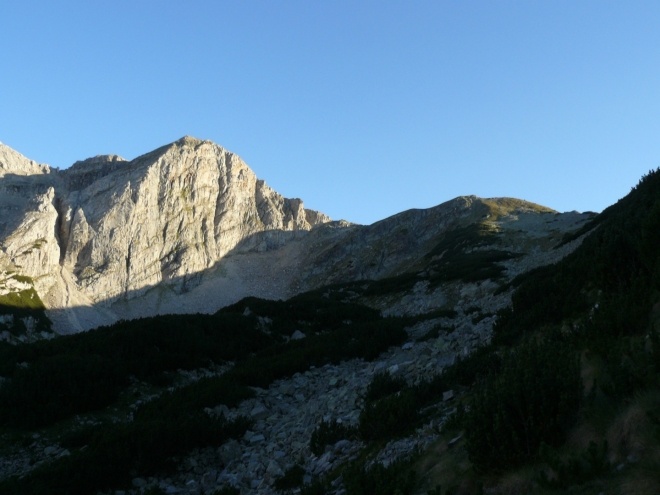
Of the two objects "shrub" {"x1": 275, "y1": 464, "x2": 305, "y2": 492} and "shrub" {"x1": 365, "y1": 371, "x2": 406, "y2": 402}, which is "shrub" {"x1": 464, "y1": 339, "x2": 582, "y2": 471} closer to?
"shrub" {"x1": 275, "y1": 464, "x2": 305, "y2": 492}

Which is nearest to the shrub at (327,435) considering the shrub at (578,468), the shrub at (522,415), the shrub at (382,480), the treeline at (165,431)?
the shrub at (382,480)

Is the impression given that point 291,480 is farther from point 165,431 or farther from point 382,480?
point 165,431

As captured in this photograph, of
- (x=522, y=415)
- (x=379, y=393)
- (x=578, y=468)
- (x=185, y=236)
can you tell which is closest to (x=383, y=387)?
(x=379, y=393)

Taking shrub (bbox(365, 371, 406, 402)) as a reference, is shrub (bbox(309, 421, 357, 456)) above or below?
below

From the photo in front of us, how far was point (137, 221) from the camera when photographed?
9844 cm

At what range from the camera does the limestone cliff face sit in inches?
3324

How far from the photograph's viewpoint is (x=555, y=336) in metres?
9.10

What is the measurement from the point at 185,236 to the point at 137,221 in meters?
9.77

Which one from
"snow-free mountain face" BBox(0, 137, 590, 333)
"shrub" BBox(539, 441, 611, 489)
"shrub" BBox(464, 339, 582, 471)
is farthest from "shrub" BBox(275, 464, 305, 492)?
"snow-free mountain face" BBox(0, 137, 590, 333)

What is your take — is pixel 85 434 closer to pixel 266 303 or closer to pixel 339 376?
pixel 339 376

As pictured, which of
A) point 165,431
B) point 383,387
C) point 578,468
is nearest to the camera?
point 578,468

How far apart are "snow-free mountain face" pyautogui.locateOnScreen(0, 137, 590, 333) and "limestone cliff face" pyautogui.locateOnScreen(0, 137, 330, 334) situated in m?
0.24

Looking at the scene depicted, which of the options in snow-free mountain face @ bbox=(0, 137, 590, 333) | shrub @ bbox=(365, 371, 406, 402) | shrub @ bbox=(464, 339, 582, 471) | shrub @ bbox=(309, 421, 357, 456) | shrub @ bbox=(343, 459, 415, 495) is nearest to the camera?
shrub @ bbox=(464, 339, 582, 471)

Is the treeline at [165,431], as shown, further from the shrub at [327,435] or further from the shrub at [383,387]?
the shrub at [383,387]
